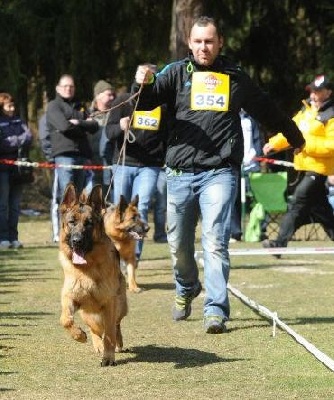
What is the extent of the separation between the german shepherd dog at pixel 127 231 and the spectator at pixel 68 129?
4.44m

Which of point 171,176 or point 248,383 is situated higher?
point 171,176

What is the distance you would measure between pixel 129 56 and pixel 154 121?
13941 mm

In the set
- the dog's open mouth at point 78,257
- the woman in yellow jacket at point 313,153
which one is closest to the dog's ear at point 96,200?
the dog's open mouth at point 78,257

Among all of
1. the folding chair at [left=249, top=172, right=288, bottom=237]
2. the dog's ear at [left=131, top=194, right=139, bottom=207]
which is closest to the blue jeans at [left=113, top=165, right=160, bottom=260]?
the dog's ear at [left=131, top=194, right=139, bottom=207]

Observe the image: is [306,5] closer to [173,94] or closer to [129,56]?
[129,56]

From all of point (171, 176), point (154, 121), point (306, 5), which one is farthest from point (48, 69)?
point (171, 176)

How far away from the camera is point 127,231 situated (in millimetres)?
12133

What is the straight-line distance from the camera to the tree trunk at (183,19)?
2259 cm

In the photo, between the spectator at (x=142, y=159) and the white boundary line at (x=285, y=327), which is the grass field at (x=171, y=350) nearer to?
the white boundary line at (x=285, y=327)

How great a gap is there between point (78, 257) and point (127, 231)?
452cm

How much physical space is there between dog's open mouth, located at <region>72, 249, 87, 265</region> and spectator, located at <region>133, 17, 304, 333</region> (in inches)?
57.8

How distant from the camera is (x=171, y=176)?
29.4 feet

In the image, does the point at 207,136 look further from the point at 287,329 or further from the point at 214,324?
the point at 287,329

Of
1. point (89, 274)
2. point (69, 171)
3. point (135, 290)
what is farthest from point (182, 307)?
point (69, 171)
